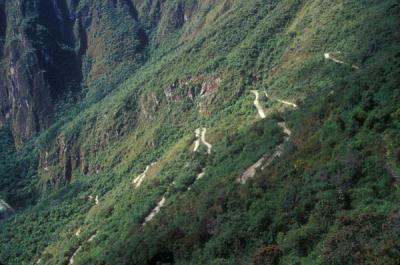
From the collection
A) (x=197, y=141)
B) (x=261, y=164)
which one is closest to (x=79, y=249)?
(x=197, y=141)

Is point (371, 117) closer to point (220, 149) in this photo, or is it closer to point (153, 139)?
point (220, 149)

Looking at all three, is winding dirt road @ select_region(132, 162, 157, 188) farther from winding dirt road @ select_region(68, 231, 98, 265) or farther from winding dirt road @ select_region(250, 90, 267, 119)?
Result: winding dirt road @ select_region(250, 90, 267, 119)

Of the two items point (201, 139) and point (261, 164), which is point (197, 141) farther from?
point (261, 164)

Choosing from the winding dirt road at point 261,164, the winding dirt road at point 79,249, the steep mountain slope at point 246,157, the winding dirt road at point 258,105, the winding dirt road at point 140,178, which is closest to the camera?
the steep mountain slope at point 246,157

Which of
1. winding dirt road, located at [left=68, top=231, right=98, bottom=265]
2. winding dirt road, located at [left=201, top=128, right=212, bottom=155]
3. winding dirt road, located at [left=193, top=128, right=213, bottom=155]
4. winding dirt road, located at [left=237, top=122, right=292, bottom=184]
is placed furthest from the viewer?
winding dirt road, located at [left=193, top=128, right=213, bottom=155]

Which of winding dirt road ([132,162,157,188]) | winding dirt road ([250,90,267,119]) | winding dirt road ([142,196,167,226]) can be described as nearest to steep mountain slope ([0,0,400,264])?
winding dirt road ([142,196,167,226])

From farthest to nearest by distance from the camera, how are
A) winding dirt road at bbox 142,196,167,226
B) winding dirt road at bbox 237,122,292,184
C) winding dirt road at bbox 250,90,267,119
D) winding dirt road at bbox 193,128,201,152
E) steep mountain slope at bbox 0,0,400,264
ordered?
winding dirt road at bbox 193,128,201,152
winding dirt road at bbox 250,90,267,119
winding dirt road at bbox 142,196,167,226
winding dirt road at bbox 237,122,292,184
steep mountain slope at bbox 0,0,400,264

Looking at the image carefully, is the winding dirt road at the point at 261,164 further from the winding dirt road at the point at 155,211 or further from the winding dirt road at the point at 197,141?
the winding dirt road at the point at 197,141

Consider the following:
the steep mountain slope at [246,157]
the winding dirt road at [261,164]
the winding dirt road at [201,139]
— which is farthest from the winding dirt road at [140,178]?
the winding dirt road at [261,164]
